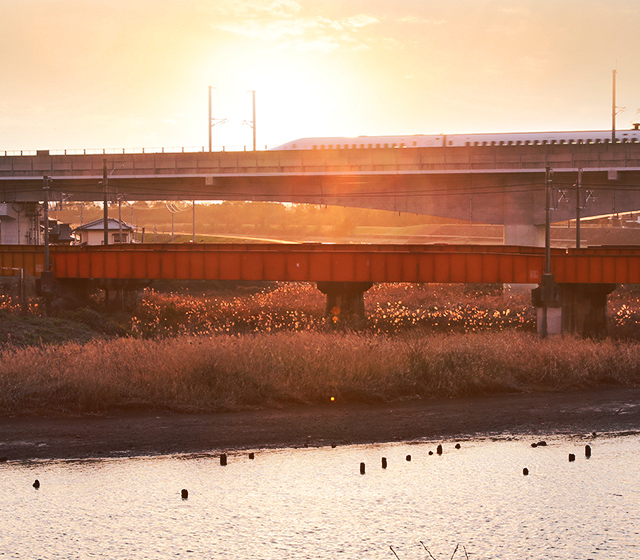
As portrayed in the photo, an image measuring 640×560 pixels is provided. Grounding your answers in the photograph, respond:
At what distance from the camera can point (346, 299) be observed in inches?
1726

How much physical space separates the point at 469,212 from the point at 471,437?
144 feet

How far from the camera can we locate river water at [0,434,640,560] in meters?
11.6

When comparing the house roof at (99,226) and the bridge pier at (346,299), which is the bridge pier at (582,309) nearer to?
the bridge pier at (346,299)

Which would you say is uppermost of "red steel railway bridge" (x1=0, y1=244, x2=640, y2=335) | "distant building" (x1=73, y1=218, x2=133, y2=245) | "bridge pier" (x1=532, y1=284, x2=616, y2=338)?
"distant building" (x1=73, y1=218, x2=133, y2=245)

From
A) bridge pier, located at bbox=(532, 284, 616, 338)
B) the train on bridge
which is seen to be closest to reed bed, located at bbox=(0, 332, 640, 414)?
bridge pier, located at bbox=(532, 284, 616, 338)

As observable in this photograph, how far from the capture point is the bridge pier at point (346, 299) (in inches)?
1707

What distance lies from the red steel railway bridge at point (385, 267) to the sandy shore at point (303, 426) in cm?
1807

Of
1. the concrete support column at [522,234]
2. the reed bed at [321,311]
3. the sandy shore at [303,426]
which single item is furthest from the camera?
the concrete support column at [522,234]

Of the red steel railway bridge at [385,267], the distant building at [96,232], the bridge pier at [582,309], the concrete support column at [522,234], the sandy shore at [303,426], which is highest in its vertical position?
the distant building at [96,232]

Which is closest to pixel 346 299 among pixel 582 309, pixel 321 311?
pixel 321 311

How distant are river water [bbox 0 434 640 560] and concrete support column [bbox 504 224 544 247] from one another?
43.1 m

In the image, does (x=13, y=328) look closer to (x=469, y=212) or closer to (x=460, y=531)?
(x=460, y=531)

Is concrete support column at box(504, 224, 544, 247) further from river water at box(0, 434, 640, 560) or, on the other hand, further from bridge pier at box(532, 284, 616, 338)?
river water at box(0, 434, 640, 560)

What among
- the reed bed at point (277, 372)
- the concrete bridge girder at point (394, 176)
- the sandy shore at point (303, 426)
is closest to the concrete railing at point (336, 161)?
the concrete bridge girder at point (394, 176)
